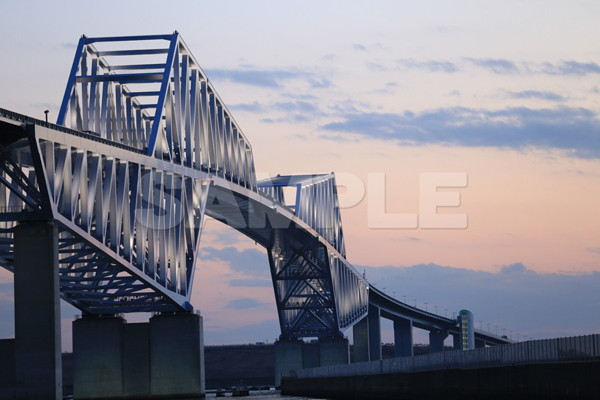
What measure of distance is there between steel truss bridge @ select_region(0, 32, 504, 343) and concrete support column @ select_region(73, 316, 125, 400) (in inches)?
60.9

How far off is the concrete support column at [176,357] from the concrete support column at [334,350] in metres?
74.5

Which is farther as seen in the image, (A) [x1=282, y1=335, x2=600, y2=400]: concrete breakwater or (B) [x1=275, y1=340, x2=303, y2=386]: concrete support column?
(B) [x1=275, y1=340, x2=303, y2=386]: concrete support column

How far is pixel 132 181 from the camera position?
266 feet

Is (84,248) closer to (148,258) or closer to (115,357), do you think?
(148,258)

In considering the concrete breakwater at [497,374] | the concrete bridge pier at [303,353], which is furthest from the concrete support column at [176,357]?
the concrete bridge pier at [303,353]

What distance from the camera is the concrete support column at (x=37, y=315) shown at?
6106 centimetres

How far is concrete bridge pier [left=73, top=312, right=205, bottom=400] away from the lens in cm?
9325

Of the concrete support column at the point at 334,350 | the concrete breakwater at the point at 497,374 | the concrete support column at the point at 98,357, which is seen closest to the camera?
the concrete breakwater at the point at 497,374

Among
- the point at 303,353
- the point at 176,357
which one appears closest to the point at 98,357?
the point at 176,357

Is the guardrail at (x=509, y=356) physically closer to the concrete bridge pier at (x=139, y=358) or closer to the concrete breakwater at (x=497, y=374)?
the concrete breakwater at (x=497, y=374)

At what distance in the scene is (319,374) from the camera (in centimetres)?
10225

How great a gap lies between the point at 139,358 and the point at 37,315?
33.1 metres

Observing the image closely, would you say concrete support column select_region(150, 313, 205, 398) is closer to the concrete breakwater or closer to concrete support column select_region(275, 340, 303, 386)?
the concrete breakwater

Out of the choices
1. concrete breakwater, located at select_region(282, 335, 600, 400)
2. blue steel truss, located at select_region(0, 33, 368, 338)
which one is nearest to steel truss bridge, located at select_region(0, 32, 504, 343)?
blue steel truss, located at select_region(0, 33, 368, 338)
